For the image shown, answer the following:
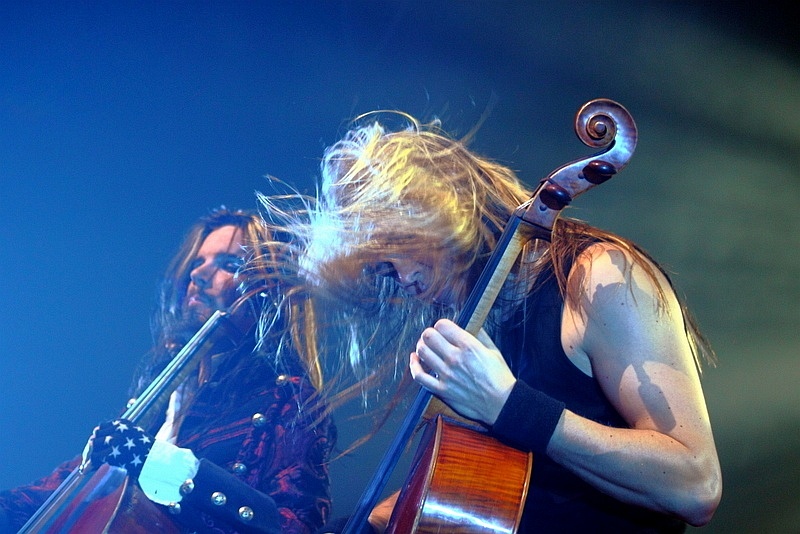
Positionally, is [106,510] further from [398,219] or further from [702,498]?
[702,498]

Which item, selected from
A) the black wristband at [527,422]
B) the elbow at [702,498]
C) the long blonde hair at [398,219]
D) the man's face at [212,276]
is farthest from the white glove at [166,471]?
the elbow at [702,498]

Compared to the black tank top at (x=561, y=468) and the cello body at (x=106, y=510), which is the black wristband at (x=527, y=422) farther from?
the cello body at (x=106, y=510)

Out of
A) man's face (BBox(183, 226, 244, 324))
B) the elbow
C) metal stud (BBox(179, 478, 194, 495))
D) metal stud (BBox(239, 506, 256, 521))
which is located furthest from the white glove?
the elbow

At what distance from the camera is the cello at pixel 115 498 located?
141 cm

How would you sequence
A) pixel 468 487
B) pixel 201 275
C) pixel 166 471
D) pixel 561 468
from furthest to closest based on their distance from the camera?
pixel 201 275 → pixel 166 471 → pixel 561 468 → pixel 468 487

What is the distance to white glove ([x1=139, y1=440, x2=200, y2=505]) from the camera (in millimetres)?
A: 1466

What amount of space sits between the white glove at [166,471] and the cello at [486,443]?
365 millimetres

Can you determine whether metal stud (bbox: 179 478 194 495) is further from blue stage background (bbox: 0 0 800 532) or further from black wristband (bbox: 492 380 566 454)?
black wristband (bbox: 492 380 566 454)

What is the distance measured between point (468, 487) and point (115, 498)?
74cm

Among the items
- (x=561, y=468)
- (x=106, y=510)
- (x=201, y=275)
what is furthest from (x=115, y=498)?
(x=561, y=468)

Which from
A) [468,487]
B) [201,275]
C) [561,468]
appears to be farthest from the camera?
[201,275]

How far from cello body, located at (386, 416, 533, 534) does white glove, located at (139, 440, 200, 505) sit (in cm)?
54

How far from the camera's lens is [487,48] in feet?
6.16

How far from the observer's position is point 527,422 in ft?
3.93
